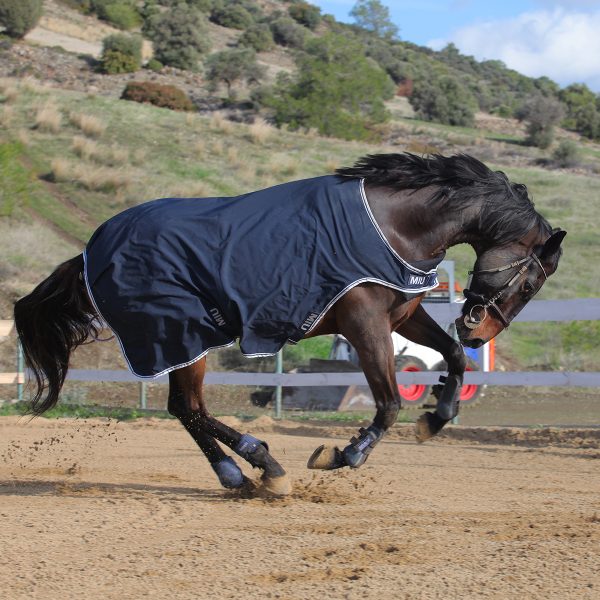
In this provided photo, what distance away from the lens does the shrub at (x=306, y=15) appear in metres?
93.9

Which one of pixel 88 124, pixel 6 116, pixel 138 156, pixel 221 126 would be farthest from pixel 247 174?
pixel 6 116

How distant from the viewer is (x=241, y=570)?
4102 mm

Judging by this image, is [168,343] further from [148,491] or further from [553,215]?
[553,215]

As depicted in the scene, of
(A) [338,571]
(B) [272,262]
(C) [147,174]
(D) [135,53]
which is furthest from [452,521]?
(D) [135,53]

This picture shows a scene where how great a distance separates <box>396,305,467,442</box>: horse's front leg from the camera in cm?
605

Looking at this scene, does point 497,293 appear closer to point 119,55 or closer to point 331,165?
point 331,165

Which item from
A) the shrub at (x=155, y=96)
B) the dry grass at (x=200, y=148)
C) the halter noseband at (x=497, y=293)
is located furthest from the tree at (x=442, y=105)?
the halter noseband at (x=497, y=293)

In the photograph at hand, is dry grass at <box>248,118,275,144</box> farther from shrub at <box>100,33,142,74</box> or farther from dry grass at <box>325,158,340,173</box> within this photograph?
shrub at <box>100,33,142,74</box>

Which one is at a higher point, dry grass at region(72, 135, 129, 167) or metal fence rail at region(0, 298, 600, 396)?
dry grass at region(72, 135, 129, 167)

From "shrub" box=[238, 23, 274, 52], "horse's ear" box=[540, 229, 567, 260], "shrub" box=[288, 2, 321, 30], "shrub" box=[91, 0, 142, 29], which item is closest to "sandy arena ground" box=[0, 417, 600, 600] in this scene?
"horse's ear" box=[540, 229, 567, 260]

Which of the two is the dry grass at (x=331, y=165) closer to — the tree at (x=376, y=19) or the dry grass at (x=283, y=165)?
the dry grass at (x=283, y=165)

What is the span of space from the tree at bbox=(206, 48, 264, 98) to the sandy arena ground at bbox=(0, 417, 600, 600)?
158 feet

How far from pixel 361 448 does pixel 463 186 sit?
1.69 meters

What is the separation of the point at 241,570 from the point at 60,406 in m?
8.62
